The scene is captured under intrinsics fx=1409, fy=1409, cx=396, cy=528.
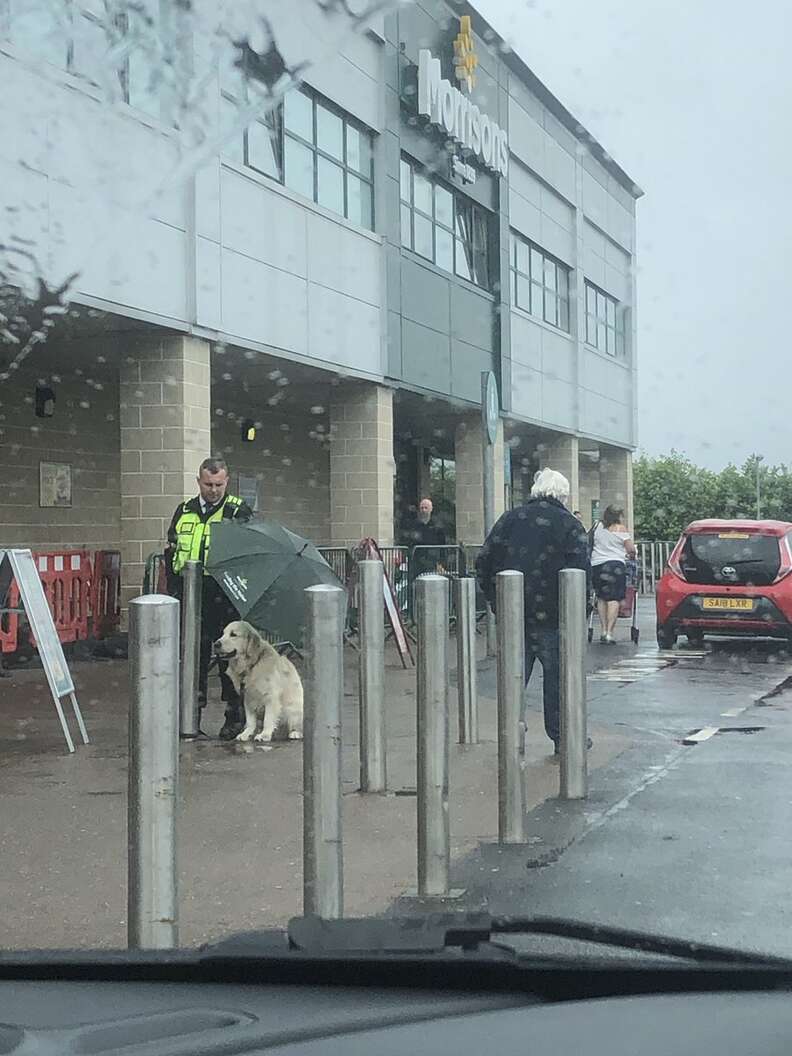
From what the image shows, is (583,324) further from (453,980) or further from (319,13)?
(453,980)

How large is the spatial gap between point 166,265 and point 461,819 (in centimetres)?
912

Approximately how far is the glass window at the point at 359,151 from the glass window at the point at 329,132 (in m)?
0.25

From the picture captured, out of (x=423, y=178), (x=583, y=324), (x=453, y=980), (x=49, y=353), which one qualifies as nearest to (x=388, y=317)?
(x=423, y=178)

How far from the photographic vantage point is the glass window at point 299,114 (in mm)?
17500

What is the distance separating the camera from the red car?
630 inches

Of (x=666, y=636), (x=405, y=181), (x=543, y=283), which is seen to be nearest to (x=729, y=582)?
(x=666, y=636)

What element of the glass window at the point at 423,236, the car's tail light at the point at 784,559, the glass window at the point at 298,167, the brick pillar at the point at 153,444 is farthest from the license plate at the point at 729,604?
the glass window at the point at 423,236

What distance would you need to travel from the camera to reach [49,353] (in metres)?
15.7

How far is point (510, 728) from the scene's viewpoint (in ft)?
20.0

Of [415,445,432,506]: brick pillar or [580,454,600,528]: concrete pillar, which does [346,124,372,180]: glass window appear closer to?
[415,445,432,506]: brick pillar

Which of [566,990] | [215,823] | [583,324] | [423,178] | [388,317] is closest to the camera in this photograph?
[566,990]

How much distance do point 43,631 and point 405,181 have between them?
14.4 meters

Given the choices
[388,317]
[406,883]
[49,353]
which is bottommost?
Answer: [406,883]

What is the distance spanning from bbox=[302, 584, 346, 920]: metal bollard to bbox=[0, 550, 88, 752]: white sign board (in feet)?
13.1
